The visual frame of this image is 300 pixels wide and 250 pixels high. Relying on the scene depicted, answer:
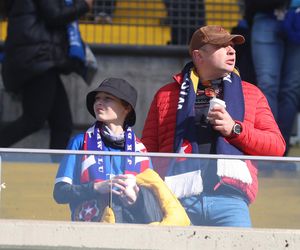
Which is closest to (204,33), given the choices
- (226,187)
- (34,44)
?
(226,187)

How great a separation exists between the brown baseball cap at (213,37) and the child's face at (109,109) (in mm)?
534

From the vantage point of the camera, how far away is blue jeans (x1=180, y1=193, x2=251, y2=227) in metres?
5.28

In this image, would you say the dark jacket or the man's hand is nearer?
the man's hand

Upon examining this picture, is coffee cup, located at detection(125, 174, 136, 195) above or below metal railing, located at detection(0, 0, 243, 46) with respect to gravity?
above

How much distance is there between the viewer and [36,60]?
31.2 feet

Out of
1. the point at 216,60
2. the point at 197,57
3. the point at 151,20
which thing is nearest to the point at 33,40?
the point at 151,20

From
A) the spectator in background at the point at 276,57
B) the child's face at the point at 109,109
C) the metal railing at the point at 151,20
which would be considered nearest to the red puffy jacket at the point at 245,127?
the child's face at the point at 109,109

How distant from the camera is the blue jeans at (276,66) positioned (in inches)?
382

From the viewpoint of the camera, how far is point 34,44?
9.55 metres

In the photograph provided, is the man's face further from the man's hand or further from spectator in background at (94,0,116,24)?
spectator in background at (94,0,116,24)

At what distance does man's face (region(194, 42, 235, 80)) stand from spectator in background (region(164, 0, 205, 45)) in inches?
203

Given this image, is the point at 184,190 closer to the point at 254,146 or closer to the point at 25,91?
the point at 254,146

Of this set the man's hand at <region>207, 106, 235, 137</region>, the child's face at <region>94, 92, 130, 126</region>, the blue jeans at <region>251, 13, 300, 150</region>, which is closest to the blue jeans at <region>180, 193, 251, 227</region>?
the man's hand at <region>207, 106, 235, 137</region>

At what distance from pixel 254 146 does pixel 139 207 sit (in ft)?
2.79
